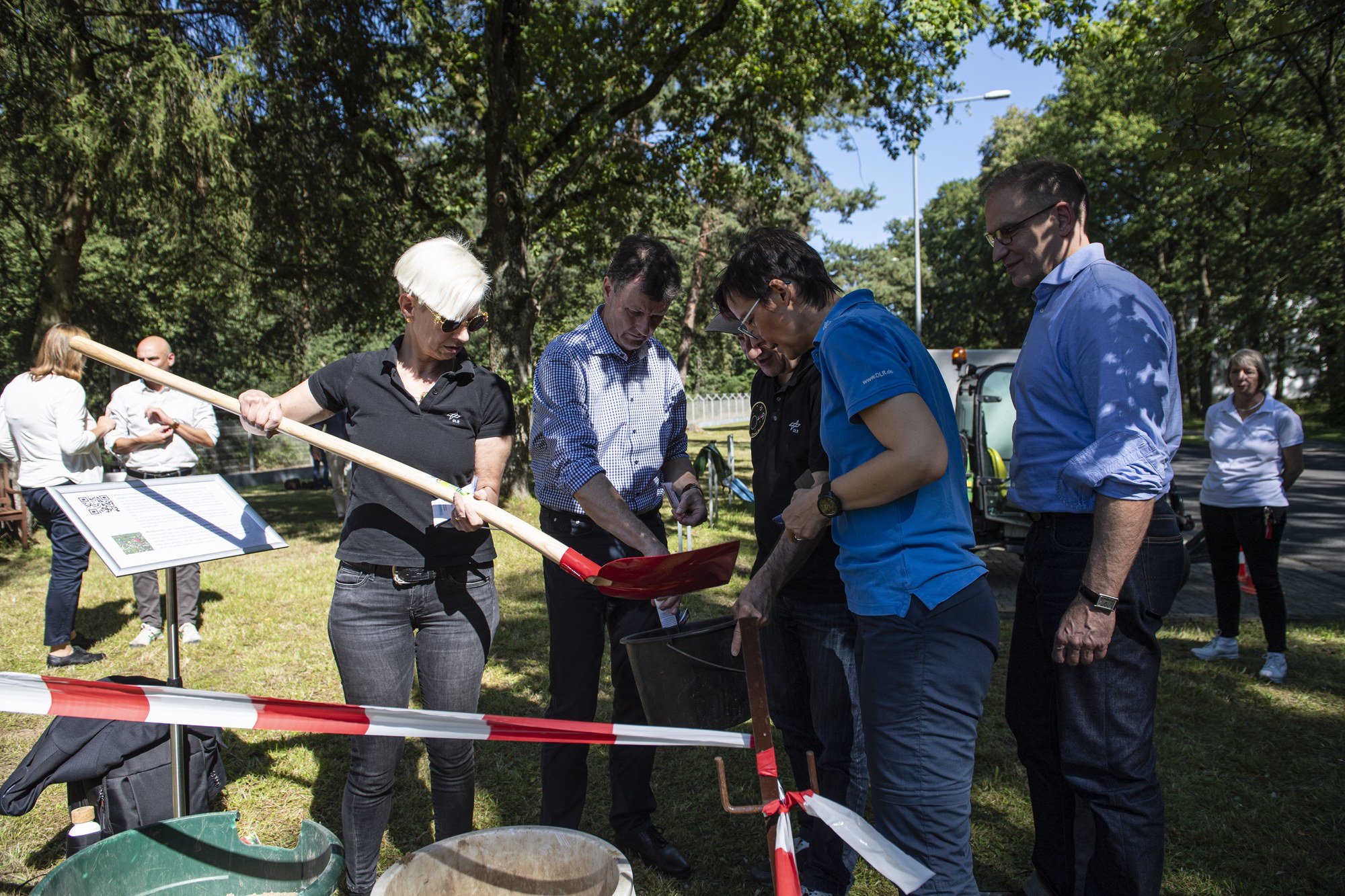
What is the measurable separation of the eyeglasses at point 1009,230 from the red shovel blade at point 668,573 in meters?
1.15

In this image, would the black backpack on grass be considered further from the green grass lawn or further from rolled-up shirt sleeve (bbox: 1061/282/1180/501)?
rolled-up shirt sleeve (bbox: 1061/282/1180/501)

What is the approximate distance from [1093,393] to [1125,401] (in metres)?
0.08

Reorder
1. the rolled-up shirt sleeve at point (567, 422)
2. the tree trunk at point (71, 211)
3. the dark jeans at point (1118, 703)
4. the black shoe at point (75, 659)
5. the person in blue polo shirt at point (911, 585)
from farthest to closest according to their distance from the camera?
the tree trunk at point (71, 211) < the black shoe at point (75, 659) < the rolled-up shirt sleeve at point (567, 422) < the dark jeans at point (1118, 703) < the person in blue polo shirt at point (911, 585)

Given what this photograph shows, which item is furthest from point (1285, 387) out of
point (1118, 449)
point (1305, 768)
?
point (1118, 449)

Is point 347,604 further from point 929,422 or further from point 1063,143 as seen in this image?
point 1063,143

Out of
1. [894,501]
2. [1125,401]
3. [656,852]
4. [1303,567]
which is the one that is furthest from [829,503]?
[1303,567]

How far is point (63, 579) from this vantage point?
17.8ft

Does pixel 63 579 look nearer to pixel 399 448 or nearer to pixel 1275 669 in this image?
pixel 399 448

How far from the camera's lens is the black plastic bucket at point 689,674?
231 cm

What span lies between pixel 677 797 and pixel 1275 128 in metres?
22.9

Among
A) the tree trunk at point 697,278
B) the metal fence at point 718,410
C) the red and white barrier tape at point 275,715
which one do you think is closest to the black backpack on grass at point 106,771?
the red and white barrier tape at point 275,715

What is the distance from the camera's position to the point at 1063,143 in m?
32.8

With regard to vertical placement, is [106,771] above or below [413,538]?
below

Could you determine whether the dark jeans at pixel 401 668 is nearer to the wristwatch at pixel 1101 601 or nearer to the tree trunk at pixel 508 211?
the wristwatch at pixel 1101 601
